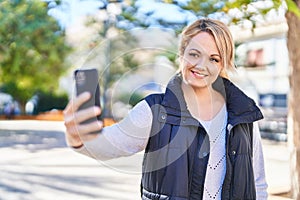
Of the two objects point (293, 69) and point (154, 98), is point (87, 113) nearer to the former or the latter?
point (154, 98)

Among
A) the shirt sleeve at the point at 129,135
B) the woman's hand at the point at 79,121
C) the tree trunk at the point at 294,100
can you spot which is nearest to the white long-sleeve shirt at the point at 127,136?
the shirt sleeve at the point at 129,135

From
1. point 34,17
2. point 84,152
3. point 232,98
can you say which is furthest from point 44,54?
point 84,152

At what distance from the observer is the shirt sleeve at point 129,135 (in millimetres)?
802

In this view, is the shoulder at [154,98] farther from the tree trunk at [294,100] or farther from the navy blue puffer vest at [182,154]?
the tree trunk at [294,100]

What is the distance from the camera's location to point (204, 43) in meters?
0.95

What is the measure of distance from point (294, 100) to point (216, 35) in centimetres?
226

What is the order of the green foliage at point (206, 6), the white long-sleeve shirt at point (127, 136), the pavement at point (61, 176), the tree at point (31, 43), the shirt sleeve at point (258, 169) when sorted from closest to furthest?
1. the white long-sleeve shirt at point (127, 136)
2. the shirt sleeve at point (258, 169)
3. the tree at point (31, 43)
4. the green foliage at point (206, 6)
5. the pavement at point (61, 176)

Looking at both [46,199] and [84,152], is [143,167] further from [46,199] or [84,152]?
[46,199]

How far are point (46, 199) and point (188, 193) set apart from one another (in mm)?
3771

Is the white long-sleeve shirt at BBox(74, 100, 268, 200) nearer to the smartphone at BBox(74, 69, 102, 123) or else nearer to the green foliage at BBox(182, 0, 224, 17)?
the smartphone at BBox(74, 69, 102, 123)

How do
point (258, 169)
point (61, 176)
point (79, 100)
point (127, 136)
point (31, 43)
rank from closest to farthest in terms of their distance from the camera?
point (79, 100)
point (127, 136)
point (258, 169)
point (31, 43)
point (61, 176)

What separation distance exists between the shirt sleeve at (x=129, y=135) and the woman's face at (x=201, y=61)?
0.38 ft

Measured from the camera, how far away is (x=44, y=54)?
274 centimetres

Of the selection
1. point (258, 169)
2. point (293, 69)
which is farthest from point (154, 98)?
point (293, 69)
